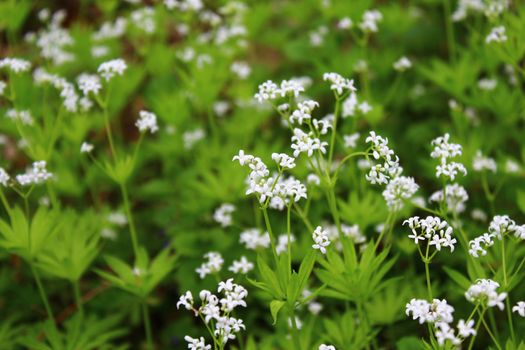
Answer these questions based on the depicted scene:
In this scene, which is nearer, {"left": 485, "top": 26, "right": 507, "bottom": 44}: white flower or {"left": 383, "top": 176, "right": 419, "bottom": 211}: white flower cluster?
{"left": 383, "top": 176, "right": 419, "bottom": 211}: white flower cluster

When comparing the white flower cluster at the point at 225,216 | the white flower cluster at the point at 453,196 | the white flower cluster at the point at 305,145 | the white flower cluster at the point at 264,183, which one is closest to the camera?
the white flower cluster at the point at 264,183

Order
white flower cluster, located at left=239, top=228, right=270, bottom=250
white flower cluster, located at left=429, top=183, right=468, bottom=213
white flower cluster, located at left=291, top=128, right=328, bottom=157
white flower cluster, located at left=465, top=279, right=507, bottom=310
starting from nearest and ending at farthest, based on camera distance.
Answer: white flower cluster, located at left=465, top=279, right=507, bottom=310
white flower cluster, located at left=291, top=128, right=328, bottom=157
white flower cluster, located at left=429, top=183, right=468, bottom=213
white flower cluster, located at left=239, top=228, right=270, bottom=250

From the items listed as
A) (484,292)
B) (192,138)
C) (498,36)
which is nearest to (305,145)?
(484,292)

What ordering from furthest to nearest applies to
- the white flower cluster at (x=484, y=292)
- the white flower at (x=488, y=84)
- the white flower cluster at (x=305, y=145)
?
the white flower at (x=488, y=84) → the white flower cluster at (x=305, y=145) → the white flower cluster at (x=484, y=292)

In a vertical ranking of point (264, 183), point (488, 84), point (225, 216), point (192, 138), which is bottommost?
point (225, 216)

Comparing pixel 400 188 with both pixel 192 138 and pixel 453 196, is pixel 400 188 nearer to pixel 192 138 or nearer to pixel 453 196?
pixel 453 196

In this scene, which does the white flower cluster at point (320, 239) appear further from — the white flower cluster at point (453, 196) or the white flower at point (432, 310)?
the white flower cluster at point (453, 196)

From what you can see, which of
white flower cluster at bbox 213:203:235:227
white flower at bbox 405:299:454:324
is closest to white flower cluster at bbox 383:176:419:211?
white flower at bbox 405:299:454:324

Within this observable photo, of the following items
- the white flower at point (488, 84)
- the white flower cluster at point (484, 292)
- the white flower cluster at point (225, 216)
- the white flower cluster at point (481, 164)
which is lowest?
the white flower cluster at point (225, 216)

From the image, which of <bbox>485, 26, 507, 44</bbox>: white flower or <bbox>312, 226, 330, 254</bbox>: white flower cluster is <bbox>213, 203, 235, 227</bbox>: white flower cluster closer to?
<bbox>312, 226, 330, 254</bbox>: white flower cluster

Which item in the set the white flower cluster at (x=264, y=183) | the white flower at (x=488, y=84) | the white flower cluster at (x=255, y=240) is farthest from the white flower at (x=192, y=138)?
the white flower at (x=488, y=84)

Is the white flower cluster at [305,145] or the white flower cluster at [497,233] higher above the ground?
the white flower cluster at [305,145]
